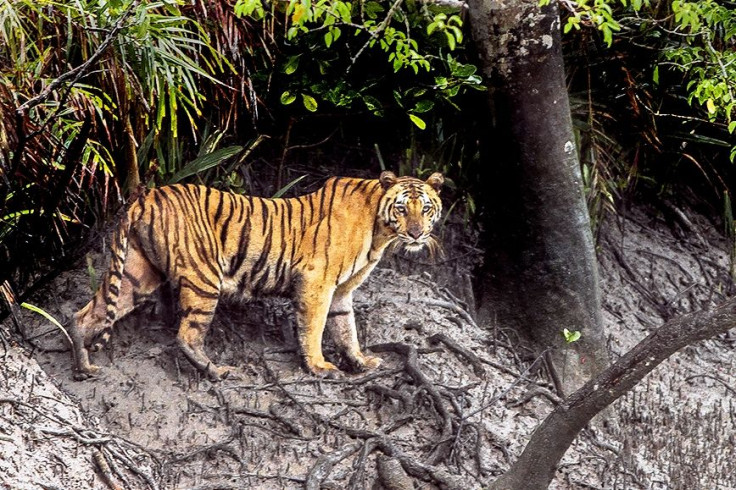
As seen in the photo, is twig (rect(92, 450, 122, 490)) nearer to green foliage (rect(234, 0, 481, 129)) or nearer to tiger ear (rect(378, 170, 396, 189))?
tiger ear (rect(378, 170, 396, 189))

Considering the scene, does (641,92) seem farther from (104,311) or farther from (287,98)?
(104,311)

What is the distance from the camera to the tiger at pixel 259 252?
623 centimetres

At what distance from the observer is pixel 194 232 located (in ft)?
20.9

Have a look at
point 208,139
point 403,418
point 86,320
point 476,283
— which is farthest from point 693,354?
point 86,320

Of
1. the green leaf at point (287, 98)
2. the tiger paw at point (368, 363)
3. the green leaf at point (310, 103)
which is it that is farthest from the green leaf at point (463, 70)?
the tiger paw at point (368, 363)

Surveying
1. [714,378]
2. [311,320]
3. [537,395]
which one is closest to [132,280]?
[311,320]

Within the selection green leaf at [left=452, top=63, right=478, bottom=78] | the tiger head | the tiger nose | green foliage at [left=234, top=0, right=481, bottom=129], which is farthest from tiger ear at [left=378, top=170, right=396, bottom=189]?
green leaf at [left=452, top=63, right=478, bottom=78]

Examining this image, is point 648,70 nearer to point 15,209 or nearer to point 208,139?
point 208,139

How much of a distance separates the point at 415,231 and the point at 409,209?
13cm

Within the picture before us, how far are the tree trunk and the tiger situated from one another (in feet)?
2.54

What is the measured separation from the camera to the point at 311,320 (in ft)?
21.2

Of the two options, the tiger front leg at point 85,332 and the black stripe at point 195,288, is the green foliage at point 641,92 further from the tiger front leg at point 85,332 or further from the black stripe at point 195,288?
the tiger front leg at point 85,332

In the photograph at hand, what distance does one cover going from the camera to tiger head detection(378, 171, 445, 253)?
6.54 meters

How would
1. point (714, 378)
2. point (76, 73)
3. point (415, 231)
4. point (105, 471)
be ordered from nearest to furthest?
1. point (76, 73)
2. point (105, 471)
3. point (415, 231)
4. point (714, 378)
